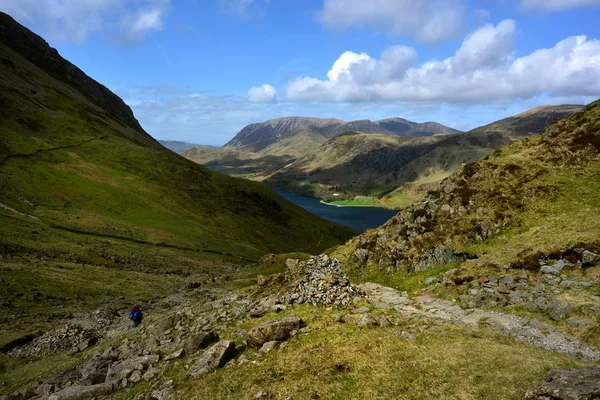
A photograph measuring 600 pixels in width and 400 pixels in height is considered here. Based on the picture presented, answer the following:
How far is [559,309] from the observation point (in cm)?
2570

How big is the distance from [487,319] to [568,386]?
34.0 feet

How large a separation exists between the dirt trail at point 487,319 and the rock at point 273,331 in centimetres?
819

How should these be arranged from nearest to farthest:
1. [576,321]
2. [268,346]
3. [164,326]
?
[576,321]
[268,346]
[164,326]

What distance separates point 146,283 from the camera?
64.2 m

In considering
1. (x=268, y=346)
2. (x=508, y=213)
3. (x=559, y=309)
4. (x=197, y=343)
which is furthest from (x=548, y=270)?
(x=197, y=343)

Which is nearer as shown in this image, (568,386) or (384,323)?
Result: (568,386)

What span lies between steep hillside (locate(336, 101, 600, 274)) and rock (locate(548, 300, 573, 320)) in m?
5.29

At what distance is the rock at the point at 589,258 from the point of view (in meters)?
28.8

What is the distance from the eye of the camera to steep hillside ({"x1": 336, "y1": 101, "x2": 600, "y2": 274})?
33.9m

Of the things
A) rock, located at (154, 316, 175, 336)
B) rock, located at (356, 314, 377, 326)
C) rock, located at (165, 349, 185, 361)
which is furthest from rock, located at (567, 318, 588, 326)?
rock, located at (154, 316, 175, 336)

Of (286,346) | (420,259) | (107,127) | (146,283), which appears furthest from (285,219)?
(286,346)

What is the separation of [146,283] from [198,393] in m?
47.2

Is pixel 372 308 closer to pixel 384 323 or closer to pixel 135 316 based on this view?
pixel 384 323

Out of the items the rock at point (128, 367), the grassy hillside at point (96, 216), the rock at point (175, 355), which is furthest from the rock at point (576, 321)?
the grassy hillside at point (96, 216)
